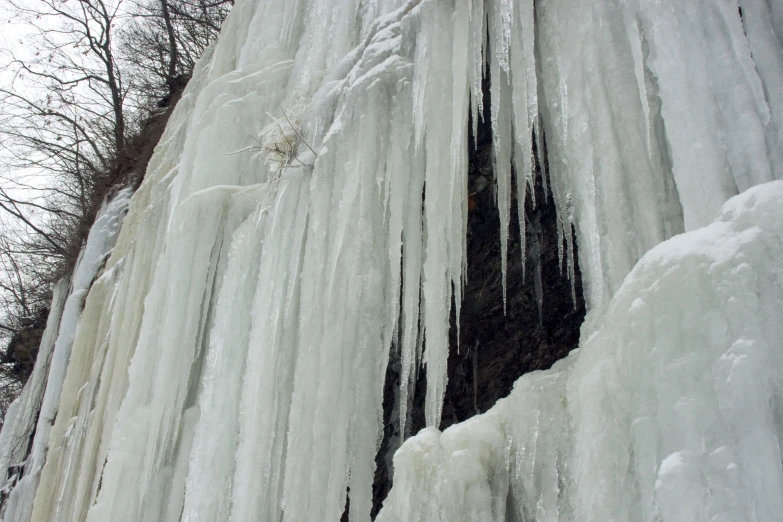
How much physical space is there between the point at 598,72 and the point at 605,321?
0.79 m

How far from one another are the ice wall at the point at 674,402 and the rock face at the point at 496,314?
0.92m

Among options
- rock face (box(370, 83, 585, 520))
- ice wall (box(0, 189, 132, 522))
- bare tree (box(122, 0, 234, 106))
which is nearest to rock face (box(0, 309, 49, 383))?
ice wall (box(0, 189, 132, 522))

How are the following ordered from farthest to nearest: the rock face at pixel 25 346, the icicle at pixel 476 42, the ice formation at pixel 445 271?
1. the rock face at pixel 25 346
2. the icicle at pixel 476 42
3. the ice formation at pixel 445 271

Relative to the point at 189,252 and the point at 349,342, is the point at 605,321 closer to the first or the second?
the point at 349,342

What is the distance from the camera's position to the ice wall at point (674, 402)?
1032 millimetres

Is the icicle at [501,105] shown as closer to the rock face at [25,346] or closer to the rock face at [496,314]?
the rock face at [496,314]

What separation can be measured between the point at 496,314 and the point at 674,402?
152 centimetres

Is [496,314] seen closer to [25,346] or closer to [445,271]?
[445,271]

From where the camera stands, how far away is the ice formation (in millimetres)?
1159

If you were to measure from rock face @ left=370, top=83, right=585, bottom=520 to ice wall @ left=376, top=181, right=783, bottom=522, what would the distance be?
92cm

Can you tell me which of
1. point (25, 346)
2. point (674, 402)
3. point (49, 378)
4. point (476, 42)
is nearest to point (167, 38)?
point (25, 346)

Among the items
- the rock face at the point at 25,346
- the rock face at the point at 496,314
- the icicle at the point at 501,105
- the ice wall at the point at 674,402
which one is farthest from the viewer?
the rock face at the point at 25,346

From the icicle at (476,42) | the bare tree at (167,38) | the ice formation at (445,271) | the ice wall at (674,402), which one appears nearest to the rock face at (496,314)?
the ice formation at (445,271)

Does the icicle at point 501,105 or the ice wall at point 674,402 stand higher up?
the icicle at point 501,105
